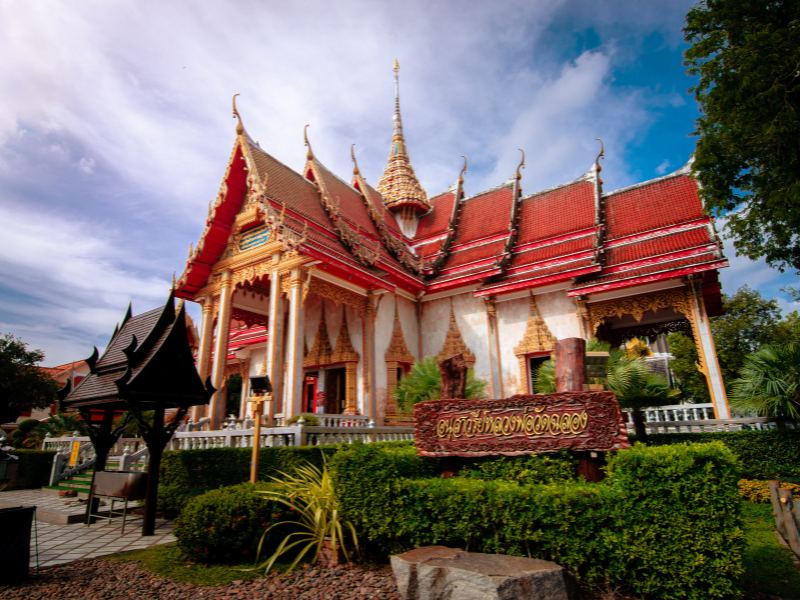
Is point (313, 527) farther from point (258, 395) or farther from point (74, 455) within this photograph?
point (74, 455)

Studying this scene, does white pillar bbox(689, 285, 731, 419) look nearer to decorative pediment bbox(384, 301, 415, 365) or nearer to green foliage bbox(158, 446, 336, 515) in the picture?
decorative pediment bbox(384, 301, 415, 365)

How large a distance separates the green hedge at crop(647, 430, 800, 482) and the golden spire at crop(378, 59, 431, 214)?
38.6 ft

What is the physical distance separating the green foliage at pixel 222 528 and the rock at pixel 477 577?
6.36 feet

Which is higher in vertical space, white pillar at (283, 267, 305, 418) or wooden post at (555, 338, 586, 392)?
white pillar at (283, 267, 305, 418)

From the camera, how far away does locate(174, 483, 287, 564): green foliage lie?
14.8 feet

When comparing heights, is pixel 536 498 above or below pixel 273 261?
below

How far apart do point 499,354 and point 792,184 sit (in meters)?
7.09

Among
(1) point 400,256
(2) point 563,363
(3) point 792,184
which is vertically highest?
(1) point 400,256

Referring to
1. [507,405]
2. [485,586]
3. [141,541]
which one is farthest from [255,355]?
[485,586]

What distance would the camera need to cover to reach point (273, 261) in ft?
37.0

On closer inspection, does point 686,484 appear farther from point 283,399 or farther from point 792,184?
point 283,399

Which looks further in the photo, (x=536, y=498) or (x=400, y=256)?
(x=400, y=256)

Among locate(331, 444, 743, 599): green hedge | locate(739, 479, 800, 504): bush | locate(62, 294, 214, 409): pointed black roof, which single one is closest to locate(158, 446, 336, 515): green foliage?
locate(62, 294, 214, 409): pointed black roof

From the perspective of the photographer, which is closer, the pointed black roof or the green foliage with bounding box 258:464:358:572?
the green foliage with bounding box 258:464:358:572
